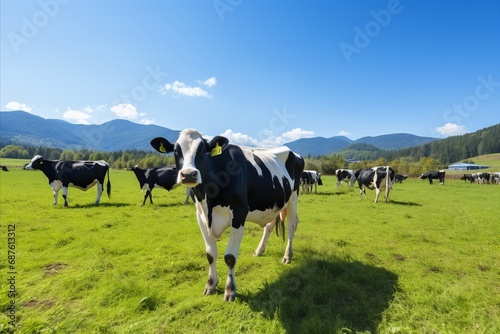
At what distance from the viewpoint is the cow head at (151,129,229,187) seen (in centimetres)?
341

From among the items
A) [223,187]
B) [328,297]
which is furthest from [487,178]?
[223,187]

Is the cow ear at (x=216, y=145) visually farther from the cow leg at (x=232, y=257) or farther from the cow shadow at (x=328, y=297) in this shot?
the cow shadow at (x=328, y=297)

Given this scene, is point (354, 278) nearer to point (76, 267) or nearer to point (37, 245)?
point (76, 267)

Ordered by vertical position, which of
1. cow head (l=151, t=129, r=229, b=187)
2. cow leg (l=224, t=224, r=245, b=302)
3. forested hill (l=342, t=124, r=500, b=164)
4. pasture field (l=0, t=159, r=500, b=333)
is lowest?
pasture field (l=0, t=159, r=500, b=333)

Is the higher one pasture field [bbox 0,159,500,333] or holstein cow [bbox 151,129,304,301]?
holstein cow [bbox 151,129,304,301]

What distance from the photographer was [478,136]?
489ft

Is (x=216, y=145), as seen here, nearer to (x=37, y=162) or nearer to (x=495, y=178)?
(x=37, y=162)

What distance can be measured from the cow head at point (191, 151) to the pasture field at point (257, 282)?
1954 mm

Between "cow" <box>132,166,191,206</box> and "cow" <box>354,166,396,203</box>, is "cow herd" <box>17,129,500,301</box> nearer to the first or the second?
"cow" <box>132,166,191,206</box>

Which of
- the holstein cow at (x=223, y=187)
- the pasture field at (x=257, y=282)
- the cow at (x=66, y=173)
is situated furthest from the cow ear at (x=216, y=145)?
the cow at (x=66, y=173)

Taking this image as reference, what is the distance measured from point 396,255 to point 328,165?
219 ft

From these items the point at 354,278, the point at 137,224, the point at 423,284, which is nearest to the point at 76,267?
the point at 137,224

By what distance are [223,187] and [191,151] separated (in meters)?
0.81

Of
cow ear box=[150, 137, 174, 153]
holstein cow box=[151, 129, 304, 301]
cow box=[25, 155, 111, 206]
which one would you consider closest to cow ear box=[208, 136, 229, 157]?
holstein cow box=[151, 129, 304, 301]
